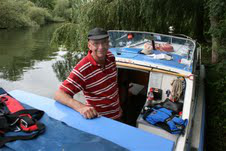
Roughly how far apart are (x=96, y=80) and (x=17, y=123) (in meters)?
0.87

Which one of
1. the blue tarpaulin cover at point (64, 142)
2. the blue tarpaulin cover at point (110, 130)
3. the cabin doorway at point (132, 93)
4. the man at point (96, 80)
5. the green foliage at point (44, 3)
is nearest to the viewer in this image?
the blue tarpaulin cover at point (64, 142)

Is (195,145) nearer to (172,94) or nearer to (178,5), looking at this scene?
(172,94)

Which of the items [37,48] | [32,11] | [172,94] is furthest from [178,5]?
[32,11]

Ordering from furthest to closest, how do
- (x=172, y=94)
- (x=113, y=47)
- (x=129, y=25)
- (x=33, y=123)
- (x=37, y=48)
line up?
(x=37, y=48)
(x=129, y=25)
(x=113, y=47)
(x=172, y=94)
(x=33, y=123)

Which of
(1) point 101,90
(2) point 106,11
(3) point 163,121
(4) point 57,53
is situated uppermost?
(2) point 106,11

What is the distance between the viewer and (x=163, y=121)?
7.95 ft

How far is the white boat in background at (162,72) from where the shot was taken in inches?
100

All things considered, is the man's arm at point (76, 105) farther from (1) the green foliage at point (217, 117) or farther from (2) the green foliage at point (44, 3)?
(2) the green foliage at point (44, 3)

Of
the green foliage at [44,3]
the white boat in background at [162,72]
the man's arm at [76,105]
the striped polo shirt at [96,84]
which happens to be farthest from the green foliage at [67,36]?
the green foliage at [44,3]

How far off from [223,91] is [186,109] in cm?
280

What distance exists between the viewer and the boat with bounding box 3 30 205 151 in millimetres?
1452

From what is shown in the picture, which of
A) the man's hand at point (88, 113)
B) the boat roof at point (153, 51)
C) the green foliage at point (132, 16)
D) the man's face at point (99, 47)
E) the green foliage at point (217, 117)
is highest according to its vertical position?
the green foliage at point (132, 16)

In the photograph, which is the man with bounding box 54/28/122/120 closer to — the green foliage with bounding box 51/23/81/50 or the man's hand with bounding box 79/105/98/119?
the man's hand with bounding box 79/105/98/119

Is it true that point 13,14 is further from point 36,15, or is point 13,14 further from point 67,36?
point 67,36
